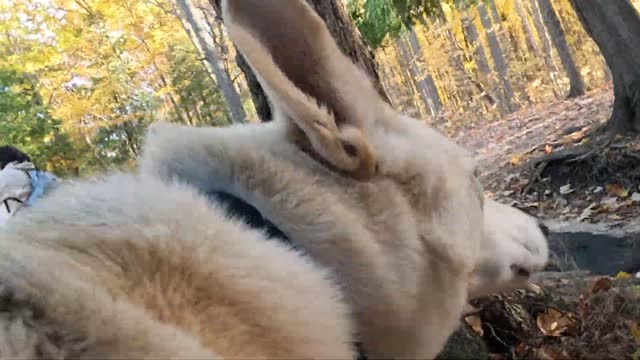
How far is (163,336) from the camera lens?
121 cm

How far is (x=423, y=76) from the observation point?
2925 centimetres

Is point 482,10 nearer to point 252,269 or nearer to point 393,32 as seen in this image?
point 393,32

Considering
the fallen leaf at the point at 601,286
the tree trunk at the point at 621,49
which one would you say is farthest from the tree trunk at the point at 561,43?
the fallen leaf at the point at 601,286

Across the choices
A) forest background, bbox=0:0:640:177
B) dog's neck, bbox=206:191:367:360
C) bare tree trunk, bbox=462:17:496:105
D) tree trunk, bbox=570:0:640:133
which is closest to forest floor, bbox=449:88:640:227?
tree trunk, bbox=570:0:640:133

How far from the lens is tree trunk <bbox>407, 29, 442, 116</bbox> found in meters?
29.9

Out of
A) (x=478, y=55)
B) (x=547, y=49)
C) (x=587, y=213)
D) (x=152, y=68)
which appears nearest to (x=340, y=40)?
(x=587, y=213)

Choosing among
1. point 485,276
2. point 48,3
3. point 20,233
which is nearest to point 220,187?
point 20,233

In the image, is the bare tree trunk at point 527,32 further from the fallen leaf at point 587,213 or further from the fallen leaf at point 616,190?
the fallen leaf at point 587,213

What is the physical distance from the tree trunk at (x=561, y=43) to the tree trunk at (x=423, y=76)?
1193cm

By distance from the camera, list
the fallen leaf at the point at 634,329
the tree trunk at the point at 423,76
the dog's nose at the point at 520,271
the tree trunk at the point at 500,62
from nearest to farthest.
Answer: the dog's nose at the point at 520,271
the fallen leaf at the point at 634,329
the tree trunk at the point at 500,62
the tree trunk at the point at 423,76

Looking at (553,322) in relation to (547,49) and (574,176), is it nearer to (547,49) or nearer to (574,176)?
(574,176)

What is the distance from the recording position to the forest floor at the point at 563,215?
3139 millimetres

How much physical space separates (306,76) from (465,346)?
1.72 meters

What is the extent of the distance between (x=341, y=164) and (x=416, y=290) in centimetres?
40
